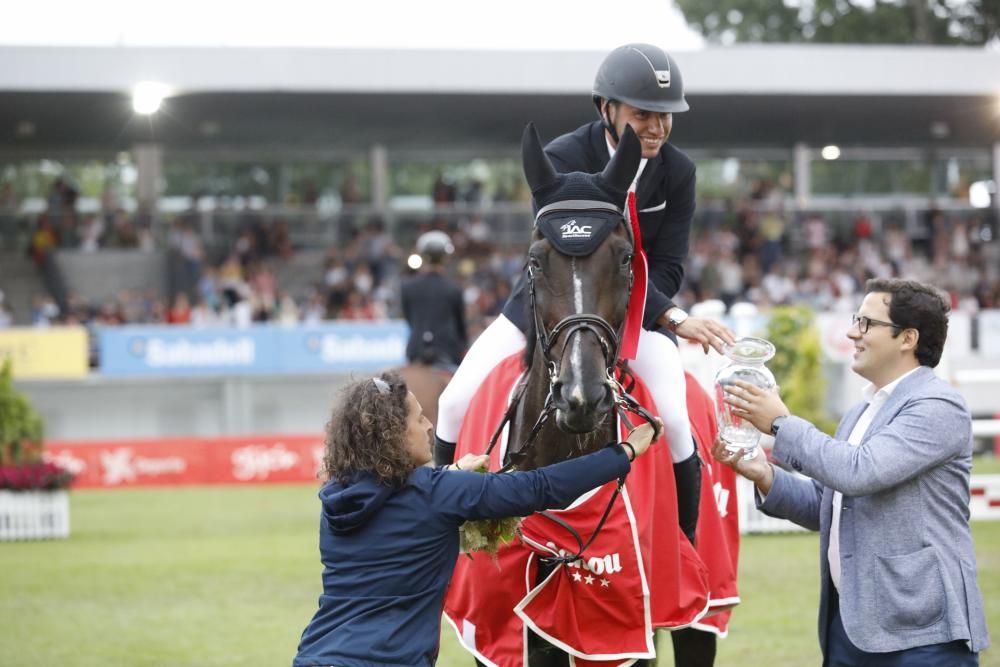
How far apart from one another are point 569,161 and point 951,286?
21.4 m

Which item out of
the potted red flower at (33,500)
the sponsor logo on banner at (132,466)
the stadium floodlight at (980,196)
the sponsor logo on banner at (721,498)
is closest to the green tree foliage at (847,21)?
the stadium floodlight at (980,196)

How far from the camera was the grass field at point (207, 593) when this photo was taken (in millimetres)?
7297

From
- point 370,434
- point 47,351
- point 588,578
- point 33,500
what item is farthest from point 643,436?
point 47,351

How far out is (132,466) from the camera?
52.3 ft

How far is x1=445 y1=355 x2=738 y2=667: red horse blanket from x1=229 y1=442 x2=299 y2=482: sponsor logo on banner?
11.7 m

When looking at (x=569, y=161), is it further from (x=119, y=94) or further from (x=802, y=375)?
(x=119, y=94)

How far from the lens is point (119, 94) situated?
21328 mm

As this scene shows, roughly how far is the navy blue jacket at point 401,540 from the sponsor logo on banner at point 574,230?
2.34ft

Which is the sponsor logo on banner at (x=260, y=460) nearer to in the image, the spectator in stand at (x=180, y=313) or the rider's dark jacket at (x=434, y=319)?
the spectator in stand at (x=180, y=313)

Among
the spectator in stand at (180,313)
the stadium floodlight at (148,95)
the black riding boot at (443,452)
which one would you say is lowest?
the black riding boot at (443,452)

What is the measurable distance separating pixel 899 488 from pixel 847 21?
137 feet

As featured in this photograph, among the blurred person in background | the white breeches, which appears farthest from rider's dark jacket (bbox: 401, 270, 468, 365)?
the white breeches

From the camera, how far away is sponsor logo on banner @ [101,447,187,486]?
15.9m

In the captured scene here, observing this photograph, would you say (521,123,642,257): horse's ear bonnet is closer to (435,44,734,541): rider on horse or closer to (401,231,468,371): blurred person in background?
(435,44,734,541): rider on horse
